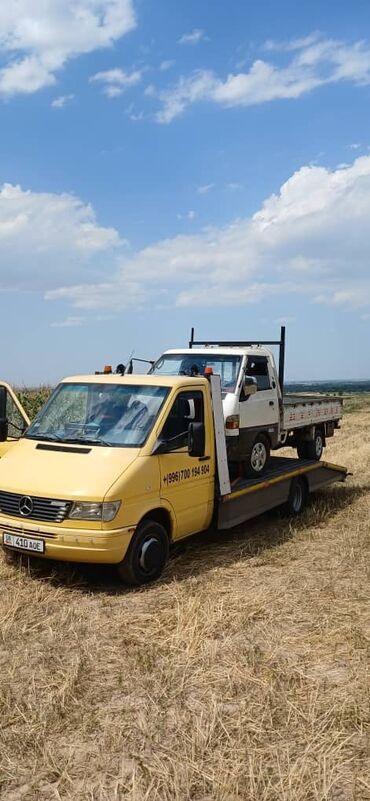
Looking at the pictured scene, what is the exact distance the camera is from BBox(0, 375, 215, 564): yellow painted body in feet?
18.8

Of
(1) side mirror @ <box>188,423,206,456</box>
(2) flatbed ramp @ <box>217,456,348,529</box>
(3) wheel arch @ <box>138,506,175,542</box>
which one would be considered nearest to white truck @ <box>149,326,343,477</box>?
(2) flatbed ramp @ <box>217,456,348,529</box>

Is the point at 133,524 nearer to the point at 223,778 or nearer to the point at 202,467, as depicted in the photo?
the point at 202,467

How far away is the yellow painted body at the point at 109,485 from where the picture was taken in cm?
574

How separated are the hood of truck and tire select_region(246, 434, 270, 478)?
288 cm

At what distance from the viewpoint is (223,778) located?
10.6 ft

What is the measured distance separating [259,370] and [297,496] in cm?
190

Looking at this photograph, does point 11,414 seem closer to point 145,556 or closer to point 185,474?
point 185,474

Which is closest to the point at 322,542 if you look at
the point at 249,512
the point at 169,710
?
A: the point at 249,512

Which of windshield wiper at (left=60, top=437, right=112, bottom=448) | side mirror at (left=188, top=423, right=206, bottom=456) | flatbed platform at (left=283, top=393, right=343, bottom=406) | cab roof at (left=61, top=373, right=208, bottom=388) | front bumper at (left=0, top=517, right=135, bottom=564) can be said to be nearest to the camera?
front bumper at (left=0, top=517, right=135, bottom=564)

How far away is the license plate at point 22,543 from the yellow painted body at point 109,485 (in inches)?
1.9

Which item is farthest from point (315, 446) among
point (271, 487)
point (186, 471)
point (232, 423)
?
point (186, 471)

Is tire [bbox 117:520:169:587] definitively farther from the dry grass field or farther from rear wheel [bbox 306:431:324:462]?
rear wheel [bbox 306:431:324:462]

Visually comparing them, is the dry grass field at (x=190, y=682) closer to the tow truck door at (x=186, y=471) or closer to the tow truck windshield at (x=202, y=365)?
the tow truck door at (x=186, y=471)

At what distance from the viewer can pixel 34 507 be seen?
5.92 m
